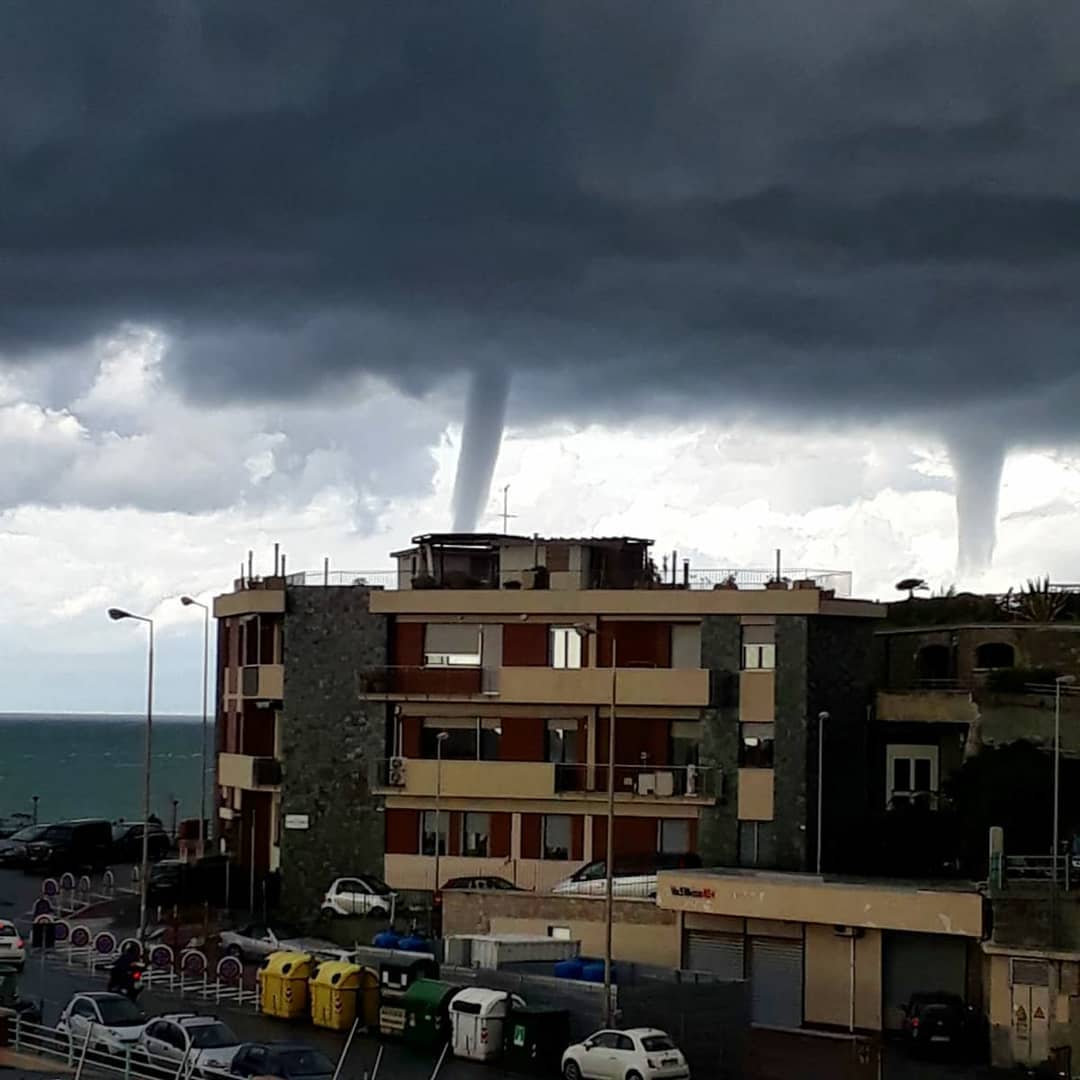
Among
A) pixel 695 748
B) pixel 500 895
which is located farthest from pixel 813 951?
pixel 695 748

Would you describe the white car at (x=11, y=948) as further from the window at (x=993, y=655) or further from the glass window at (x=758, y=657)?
the window at (x=993, y=655)

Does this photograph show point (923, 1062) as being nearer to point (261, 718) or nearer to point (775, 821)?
point (775, 821)

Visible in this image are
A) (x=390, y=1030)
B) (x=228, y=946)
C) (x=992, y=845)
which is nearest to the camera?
(x=390, y=1030)

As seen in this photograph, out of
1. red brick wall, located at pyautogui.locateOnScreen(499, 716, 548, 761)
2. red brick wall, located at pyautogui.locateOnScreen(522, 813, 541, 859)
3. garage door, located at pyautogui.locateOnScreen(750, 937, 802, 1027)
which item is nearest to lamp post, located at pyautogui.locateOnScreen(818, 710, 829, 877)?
red brick wall, located at pyautogui.locateOnScreen(499, 716, 548, 761)

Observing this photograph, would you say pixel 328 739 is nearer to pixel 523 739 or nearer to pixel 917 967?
pixel 523 739

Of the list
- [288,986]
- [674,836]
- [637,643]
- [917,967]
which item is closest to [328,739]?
[637,643]
